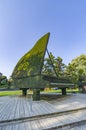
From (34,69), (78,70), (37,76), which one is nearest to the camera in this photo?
(37,76)

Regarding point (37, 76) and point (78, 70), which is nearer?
point (37, 76)

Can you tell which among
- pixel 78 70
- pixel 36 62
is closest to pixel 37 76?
pixel 36 62

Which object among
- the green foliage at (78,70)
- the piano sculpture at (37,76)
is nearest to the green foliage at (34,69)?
the piano sculpture at (37,76)

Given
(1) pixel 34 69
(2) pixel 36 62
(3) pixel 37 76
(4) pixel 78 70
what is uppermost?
(4) pixel 78 70

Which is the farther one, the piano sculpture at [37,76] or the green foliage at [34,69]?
the green foliage at [34,69]

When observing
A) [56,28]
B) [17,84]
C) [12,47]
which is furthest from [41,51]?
[12,47]

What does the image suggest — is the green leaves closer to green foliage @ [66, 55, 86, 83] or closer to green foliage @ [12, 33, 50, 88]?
green foliage @ [12, 33, 50, 88]

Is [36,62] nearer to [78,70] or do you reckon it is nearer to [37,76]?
[37,76]

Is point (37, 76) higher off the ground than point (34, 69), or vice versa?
point (34, 69)

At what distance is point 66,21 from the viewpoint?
1752cm

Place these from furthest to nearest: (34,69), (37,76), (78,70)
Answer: (78,70), (34,69), (37,76)

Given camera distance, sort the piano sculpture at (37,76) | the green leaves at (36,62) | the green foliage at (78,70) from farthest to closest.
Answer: the green foliage at (78,70) < the green leaves at (36,62) < the piano sculpture at (37,76)

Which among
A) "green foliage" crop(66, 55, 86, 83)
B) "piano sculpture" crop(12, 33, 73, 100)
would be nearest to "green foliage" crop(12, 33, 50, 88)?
"piano sculpture" crop(12, 33, 73, 100)

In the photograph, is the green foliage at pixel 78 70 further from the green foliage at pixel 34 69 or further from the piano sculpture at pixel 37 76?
the green foliage at pixel 34 69
